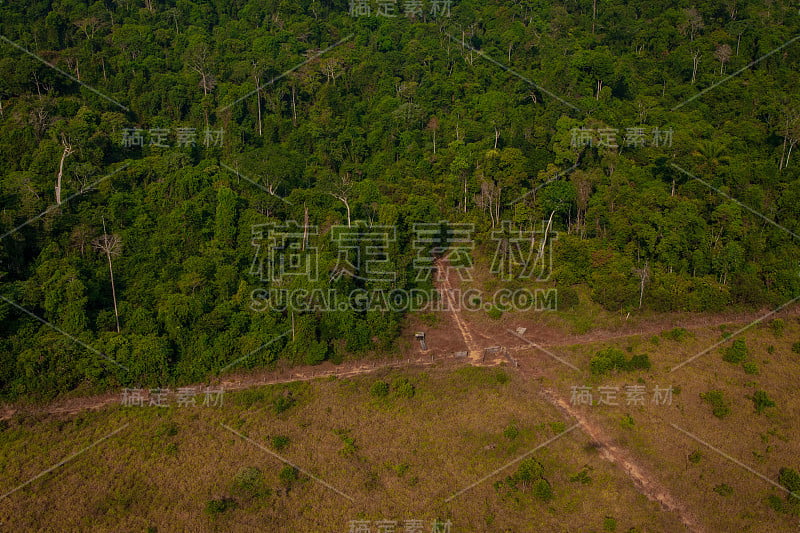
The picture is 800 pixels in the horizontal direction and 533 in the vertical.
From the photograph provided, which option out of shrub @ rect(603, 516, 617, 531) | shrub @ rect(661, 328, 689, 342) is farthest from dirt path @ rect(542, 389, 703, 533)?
shrub @ rect(661, 328, 689, 342)

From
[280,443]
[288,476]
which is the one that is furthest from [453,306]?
[288,476]

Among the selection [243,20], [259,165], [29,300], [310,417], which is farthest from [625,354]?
[243,20]

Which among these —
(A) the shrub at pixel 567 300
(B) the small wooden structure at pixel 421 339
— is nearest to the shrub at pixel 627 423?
(A) the shrub at pixel 567 300

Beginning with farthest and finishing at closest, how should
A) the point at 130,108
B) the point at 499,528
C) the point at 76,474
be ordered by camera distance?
1. the point at 130,108
2. the point at 76,474
3. the point at 499,528

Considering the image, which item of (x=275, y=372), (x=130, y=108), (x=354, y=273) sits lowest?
(x=275, y=372)

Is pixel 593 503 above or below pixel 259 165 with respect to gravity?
below

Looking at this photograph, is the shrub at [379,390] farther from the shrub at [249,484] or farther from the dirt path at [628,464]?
the dirt path at [628,464]

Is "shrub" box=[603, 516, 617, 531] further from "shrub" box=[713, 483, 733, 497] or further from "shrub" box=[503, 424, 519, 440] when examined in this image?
"shrub" box=[503, 424, 519, 440]

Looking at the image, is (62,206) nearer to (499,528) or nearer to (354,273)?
(354,273)
